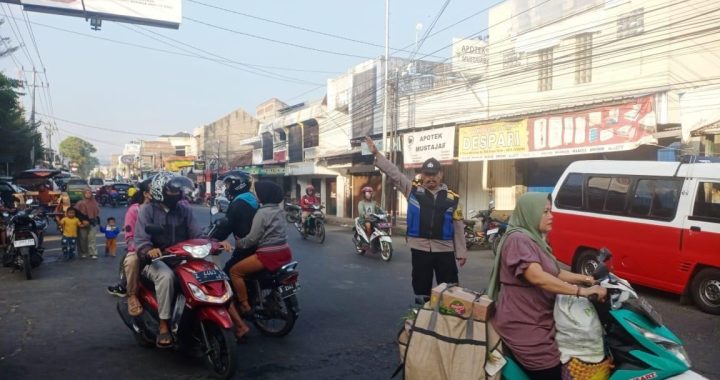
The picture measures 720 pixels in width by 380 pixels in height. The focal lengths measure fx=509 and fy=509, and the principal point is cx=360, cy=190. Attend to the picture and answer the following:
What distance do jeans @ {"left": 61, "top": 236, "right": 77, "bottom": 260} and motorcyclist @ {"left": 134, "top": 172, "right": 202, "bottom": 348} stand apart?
743 centimetres

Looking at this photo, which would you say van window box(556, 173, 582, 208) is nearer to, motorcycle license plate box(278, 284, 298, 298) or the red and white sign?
the red and white sign

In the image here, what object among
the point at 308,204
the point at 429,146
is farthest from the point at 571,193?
the point at 429,146

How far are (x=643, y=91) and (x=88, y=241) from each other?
1319cm

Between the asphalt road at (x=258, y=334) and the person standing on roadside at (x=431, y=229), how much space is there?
35.7 inches

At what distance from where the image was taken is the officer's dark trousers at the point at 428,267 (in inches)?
189

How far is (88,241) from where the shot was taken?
36.7 ft

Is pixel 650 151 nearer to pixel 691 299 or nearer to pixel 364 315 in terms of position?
pixel 691 299

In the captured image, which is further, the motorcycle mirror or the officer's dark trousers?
the officer's dark trousers

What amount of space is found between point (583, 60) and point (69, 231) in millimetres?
13507

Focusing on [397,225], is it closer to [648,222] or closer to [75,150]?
[648,222]

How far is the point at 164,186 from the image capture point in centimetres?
482

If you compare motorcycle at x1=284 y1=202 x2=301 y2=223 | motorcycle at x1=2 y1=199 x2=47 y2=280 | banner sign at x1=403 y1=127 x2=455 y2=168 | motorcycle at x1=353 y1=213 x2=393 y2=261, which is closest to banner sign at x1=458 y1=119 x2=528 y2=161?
banner sign at x1=403 y1=127 x2=455 y2=168

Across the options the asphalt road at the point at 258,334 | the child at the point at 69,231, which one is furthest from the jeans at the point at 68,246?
the asphalt road at the point at 258,334

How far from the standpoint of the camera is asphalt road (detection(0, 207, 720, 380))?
178 inches
